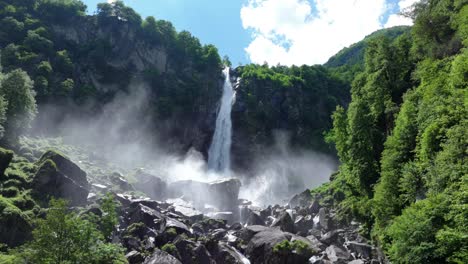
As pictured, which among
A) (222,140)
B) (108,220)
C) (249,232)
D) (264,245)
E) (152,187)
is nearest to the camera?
(108,220)

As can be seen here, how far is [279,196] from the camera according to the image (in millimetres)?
71812

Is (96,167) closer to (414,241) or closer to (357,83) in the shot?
(357,83)

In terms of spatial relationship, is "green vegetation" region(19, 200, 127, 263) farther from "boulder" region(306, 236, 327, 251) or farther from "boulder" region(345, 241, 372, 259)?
"boulder" region(345, 241, 372, 259)

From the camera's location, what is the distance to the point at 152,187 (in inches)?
2051

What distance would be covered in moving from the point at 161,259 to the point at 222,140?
51.5 meters

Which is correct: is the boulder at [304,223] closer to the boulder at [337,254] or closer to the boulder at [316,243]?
the boulder at [316,243]

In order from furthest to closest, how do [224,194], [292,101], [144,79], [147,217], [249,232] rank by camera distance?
[292,101] < [144,79] < [224,194] < [147,217] < [249,232]

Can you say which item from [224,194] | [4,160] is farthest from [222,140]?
[4,160]

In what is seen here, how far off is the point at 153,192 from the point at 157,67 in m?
44.1

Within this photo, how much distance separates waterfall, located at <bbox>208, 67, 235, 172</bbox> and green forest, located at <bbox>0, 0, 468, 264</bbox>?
1.94 metres

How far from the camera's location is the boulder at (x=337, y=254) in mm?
29422

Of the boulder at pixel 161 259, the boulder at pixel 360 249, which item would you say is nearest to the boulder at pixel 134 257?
the boulder at pixel 161 259

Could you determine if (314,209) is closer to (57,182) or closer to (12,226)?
(57,182)

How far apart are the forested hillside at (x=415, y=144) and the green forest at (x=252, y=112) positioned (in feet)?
0.36
